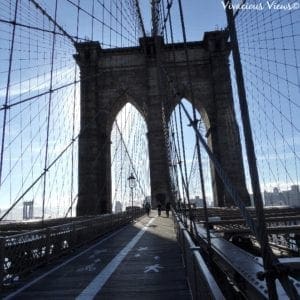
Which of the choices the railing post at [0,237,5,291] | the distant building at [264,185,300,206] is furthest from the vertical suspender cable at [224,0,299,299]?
the distant building at [264,185,300,206]

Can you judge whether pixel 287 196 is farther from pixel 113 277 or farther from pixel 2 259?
pixel 2 259

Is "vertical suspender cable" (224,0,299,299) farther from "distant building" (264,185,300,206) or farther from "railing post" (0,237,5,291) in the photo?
"distant building" (264,185,300,206)

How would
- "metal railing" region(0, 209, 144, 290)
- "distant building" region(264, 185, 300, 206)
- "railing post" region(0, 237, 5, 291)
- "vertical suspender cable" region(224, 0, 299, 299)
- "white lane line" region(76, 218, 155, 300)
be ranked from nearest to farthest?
1. "vertical suspender cable" region(224, 0, 299, 299)
2. "white lane line" region(76, 218, 155, 300)
3. "railing post" region(0, 237, 5, 291)
4. "metal railing" region(0, 209, 144, 290)
5. "distant building" region(264, 185, 300, 206)

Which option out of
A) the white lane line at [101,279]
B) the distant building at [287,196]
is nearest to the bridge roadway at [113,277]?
the white lane line at [101,279]

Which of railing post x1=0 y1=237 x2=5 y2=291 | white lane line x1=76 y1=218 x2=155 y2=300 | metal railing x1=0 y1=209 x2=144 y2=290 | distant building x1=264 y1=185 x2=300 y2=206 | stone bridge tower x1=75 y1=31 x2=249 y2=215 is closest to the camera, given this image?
white lane line x1=76 y1=218 x2=155 y2=300

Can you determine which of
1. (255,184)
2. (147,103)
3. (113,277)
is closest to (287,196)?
(147,103)

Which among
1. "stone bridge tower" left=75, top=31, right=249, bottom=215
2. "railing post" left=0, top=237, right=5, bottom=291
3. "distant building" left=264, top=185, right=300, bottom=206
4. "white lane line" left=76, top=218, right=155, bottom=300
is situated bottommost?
"white lane line" left=76, top=218, right=155, bottom=300

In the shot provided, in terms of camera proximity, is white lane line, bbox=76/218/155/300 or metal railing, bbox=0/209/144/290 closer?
white lane line, bbox=76/218/155/300

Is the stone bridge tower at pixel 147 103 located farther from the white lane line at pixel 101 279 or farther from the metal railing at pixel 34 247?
the white lane line at pixel 101 279

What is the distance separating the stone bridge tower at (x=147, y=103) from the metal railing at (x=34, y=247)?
2224 cm

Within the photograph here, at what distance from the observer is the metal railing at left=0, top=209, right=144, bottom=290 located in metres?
5.91

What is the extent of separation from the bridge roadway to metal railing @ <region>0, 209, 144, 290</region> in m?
0.26

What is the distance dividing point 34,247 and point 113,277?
172 centimetres

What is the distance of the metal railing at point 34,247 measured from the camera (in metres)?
5.91
